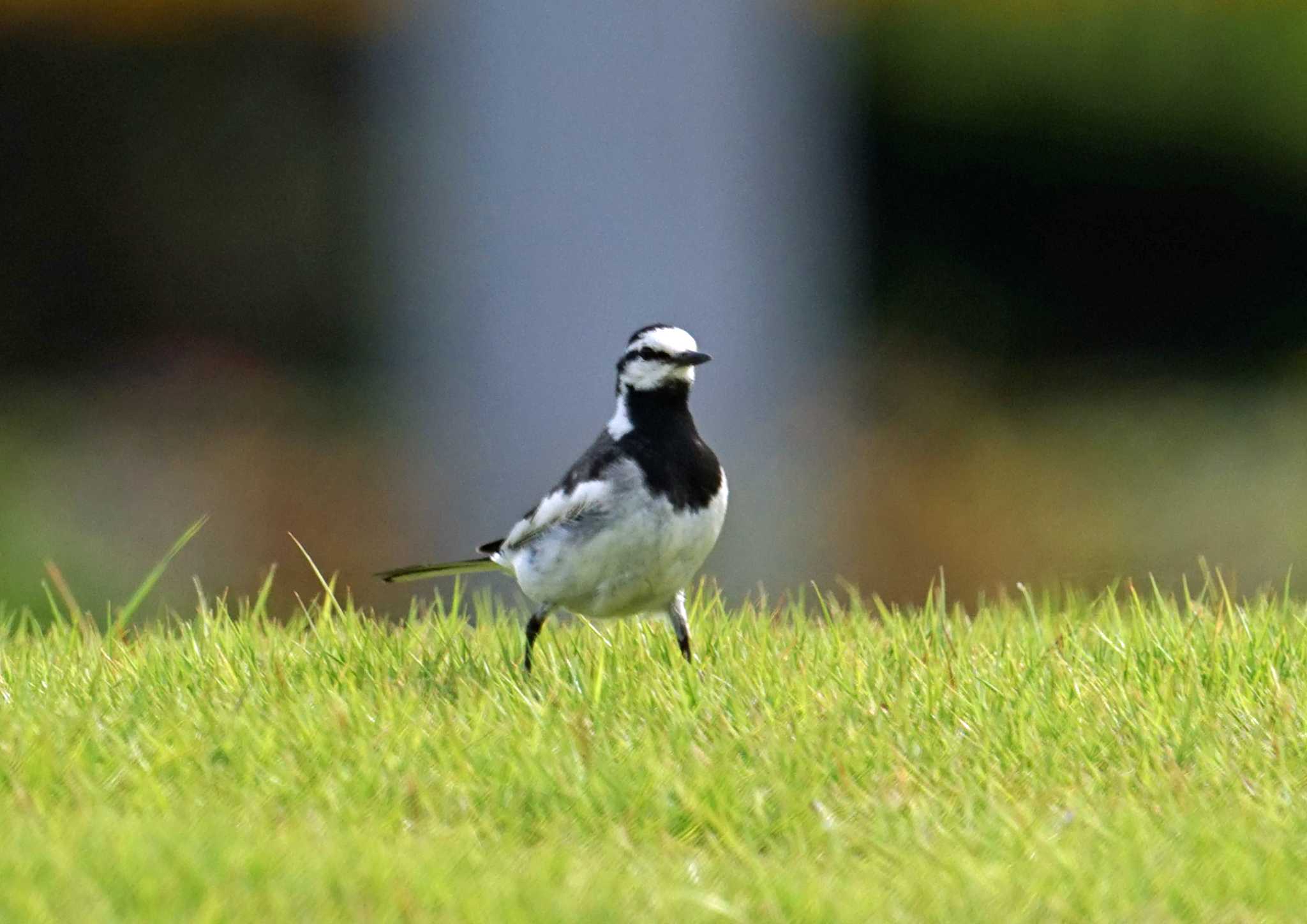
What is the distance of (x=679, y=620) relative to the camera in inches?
244

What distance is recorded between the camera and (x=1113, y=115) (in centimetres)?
1191

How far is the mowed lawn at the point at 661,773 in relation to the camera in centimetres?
392

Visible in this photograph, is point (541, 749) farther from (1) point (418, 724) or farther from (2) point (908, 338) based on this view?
(2) point (908, 338)

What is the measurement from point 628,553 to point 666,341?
2.35ft

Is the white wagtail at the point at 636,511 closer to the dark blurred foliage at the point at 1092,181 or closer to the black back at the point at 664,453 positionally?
the black back at the point at 664,453

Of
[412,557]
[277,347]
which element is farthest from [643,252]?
[277,347]

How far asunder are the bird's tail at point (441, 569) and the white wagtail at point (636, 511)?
40cm

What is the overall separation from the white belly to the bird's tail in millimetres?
678

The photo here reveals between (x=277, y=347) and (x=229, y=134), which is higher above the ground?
(x=229, y=134)

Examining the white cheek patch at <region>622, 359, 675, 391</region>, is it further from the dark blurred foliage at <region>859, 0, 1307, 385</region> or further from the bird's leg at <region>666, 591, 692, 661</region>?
the dark blurred foliage at <region>859, 0, 1307, 385</region>

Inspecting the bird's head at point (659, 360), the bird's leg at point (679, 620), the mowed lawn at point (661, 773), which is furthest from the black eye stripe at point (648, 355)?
the mowed lawn at point (661, 773)

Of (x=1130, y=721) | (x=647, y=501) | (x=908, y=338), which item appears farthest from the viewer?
(x=908, y=338)

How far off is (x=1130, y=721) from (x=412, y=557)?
5452 millimetres

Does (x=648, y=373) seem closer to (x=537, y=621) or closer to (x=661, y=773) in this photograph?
(x=537, y=621)
